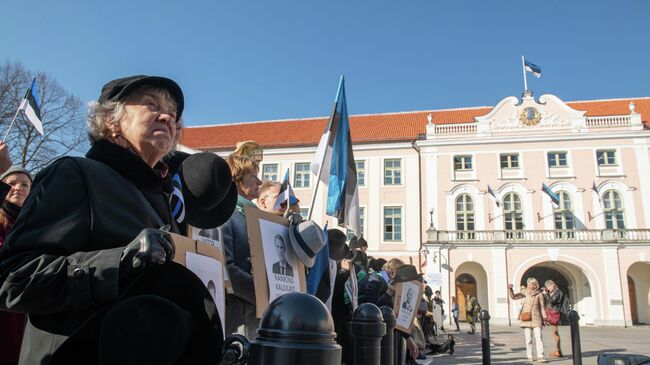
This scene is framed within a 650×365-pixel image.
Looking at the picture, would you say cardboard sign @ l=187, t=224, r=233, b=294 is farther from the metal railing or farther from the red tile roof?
the red tile roof

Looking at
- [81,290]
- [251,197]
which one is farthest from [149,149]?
[251,197]

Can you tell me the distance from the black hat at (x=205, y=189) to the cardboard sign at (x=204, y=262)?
0.18 m

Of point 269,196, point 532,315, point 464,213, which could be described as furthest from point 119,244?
point 464,213

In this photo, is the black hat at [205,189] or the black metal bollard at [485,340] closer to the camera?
the black hat at [205,189]

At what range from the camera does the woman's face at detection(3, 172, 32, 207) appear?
3.23 m

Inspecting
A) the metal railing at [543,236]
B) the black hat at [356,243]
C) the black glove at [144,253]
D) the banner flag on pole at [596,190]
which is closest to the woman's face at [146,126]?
the black glove at [144,253]

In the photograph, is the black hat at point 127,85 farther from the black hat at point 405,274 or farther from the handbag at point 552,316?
the handbag at point 552,316

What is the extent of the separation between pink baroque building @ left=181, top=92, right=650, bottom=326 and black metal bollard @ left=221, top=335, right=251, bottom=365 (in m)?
26.8

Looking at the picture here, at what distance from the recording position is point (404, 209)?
107 ft

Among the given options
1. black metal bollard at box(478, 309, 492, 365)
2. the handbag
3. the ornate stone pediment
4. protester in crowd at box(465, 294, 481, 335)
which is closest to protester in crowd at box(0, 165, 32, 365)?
black metal bollard at box(478, 309, 492, 365)

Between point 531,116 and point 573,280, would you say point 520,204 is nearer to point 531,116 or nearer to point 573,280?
point 573,280

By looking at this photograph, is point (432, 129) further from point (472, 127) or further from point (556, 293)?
point (556, 293)

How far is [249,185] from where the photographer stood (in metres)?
3.29

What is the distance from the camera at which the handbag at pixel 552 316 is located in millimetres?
10672
